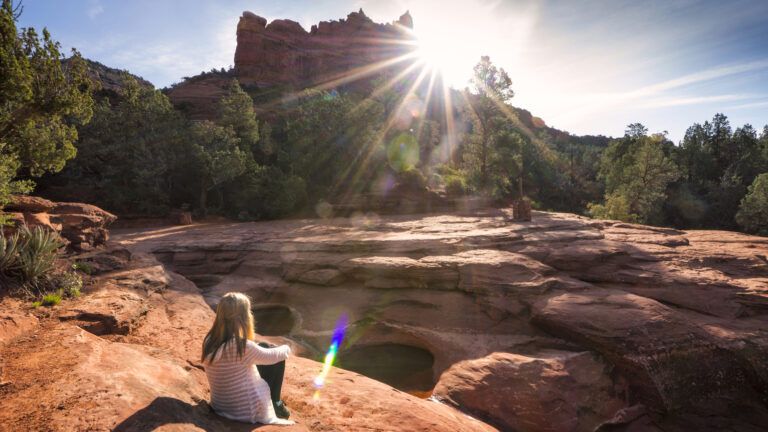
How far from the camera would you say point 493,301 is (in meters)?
10.2

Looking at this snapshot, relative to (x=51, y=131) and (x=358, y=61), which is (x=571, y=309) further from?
(x=358, y=61)

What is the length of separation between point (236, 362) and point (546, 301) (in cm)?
806

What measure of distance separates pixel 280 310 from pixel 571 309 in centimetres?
897

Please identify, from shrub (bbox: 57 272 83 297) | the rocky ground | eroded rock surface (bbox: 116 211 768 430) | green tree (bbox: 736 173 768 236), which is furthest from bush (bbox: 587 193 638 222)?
shrub (bbox: 57 272 83 297)

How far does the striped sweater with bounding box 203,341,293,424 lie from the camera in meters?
3.68

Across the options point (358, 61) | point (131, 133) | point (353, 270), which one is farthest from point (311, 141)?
point (358, 61)

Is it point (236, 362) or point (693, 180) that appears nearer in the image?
point (236, 362)

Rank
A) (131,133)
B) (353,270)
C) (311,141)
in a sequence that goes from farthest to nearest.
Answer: (311,141)
(131,133)
(353,270)

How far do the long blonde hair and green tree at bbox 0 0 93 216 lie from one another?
8.16 metres

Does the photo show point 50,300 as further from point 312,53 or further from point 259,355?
point 312,53

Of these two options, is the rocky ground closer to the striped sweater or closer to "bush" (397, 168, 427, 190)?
the striped sweater

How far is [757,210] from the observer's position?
28641 mm

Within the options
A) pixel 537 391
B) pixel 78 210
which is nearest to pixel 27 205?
pixel 78 210

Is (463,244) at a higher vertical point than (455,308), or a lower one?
higher
